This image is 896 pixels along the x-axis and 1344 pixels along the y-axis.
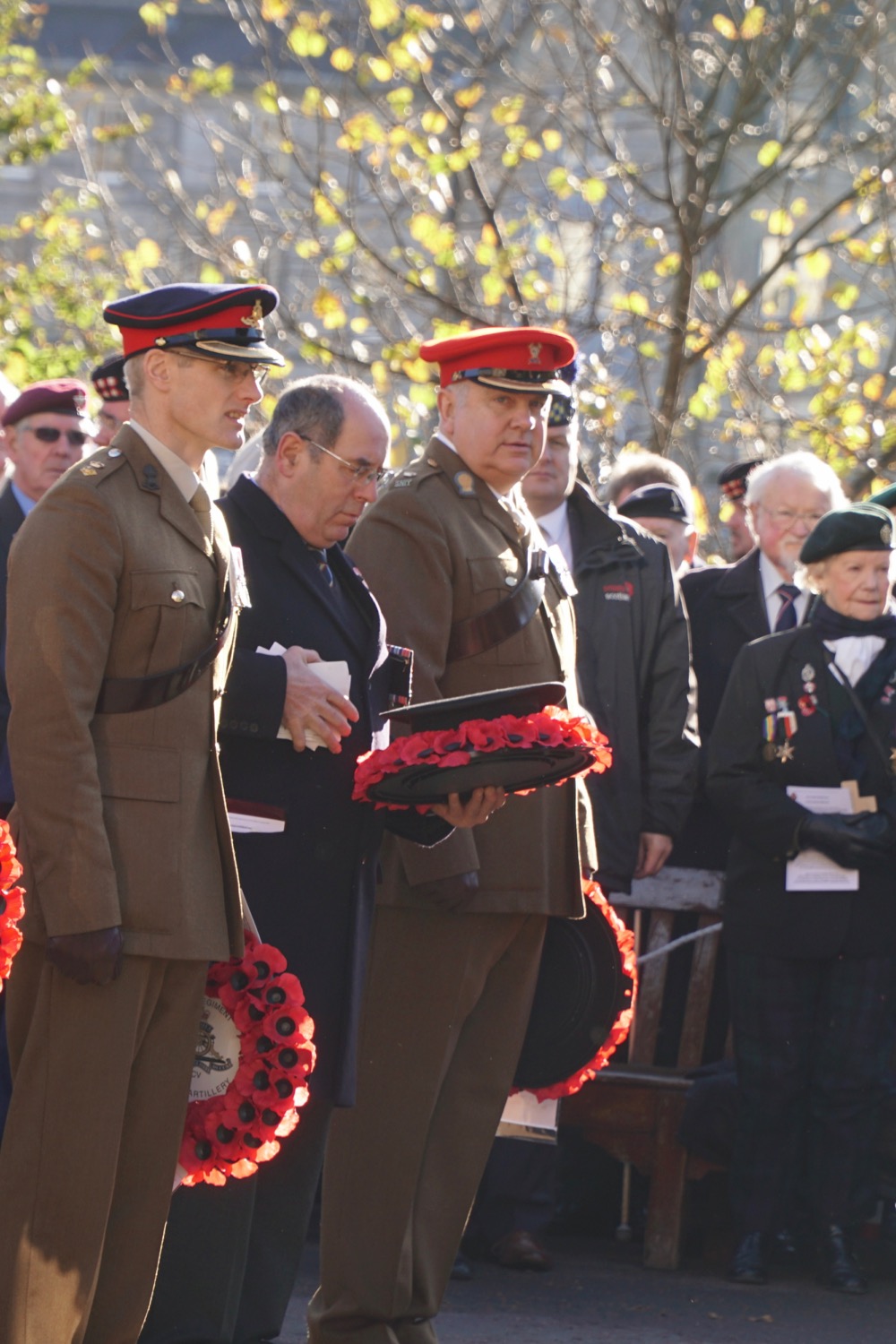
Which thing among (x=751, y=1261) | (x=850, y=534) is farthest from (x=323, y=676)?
(x=751, y=1261)

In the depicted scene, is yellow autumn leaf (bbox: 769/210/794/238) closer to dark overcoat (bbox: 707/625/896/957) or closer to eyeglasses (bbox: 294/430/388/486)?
dark overcoat (bbox: 707/625/896/957)

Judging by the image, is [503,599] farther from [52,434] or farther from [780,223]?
[780,223]

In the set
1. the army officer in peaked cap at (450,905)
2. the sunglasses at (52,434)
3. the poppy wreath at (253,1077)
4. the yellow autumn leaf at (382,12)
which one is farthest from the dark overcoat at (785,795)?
the yellow autumn leaf at (382,12)

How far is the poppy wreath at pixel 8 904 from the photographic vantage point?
3.35 m

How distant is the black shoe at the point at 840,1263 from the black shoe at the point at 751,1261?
6.5 inches

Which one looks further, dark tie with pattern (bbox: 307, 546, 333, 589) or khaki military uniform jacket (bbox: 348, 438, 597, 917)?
khaki military uniform jacket (bbox: 348, 438, 597, 917)

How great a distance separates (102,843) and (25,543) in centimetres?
56

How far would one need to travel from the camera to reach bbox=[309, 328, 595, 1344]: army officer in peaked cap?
4.64 m

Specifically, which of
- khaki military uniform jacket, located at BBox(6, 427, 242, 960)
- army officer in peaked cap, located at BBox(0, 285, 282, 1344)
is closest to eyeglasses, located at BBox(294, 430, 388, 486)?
army officer in peaked cap, located at BBox(0, 285, 282, 1344)

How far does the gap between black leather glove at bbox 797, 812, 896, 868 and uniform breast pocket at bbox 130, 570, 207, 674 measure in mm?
2706

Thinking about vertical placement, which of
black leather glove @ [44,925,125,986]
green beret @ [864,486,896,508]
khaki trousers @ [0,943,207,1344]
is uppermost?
green beret @ [864,486,896,508]

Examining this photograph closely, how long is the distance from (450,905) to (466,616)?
66cm

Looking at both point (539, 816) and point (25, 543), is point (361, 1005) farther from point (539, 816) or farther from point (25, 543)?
point (25, 543)

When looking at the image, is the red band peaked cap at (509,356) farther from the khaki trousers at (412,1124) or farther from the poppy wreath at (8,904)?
the poppy wreath at (8,904)
